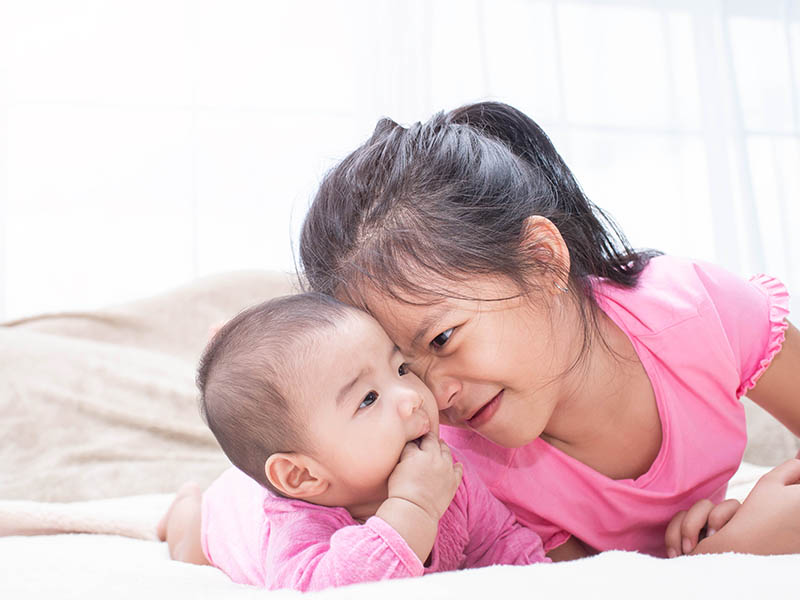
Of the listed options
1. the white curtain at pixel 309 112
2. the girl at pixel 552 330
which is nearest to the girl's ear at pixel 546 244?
the girl at pixel 552 330

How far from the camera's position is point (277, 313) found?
36.1 inches

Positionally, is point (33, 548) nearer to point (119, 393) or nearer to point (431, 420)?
point (431, 420)

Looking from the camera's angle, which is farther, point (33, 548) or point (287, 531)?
point (33, 548)

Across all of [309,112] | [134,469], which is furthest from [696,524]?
[309,112]

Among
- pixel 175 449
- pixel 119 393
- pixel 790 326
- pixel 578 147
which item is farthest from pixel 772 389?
pixel 578 147

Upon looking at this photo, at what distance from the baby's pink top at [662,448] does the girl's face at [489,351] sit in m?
0.13

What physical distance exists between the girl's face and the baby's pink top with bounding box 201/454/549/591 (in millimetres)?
119

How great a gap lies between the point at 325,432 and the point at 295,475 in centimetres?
8

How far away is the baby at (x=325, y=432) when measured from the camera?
33.3 inches

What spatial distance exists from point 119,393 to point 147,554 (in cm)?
79

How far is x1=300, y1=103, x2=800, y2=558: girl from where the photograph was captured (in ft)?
3.03

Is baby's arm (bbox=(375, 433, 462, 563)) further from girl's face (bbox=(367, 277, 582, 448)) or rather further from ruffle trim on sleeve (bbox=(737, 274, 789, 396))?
ruffle trim on sleeve (bbox=(737, 274, 789, 396))

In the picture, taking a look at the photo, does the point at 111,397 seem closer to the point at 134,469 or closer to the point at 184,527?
the point at 134,469

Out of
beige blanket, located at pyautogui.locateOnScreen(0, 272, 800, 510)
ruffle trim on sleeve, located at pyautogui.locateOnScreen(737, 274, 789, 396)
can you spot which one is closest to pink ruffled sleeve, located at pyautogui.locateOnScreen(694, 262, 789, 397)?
ruffle trim on sleeve, located at pyautogui.locateOnScreen(737, 274, 789, 396)
